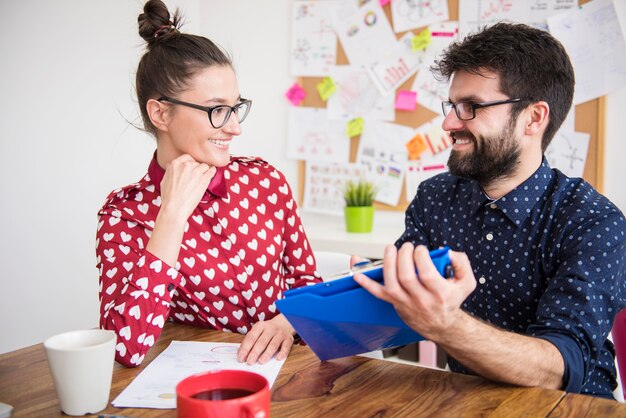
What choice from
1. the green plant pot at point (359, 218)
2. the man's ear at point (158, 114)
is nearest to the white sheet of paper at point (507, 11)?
the green plant pot at point (359, 218)

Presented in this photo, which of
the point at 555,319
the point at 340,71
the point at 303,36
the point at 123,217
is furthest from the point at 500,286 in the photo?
the point at 303,36

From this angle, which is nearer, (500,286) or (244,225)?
(500,286)

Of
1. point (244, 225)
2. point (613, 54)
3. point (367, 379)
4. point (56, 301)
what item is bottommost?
point (56, 301)

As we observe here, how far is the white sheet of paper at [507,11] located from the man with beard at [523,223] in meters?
0.93

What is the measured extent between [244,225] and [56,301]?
1448mm

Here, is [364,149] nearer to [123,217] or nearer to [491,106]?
[491,106]

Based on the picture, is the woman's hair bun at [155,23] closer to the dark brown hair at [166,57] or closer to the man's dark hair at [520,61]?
the dark brown hair at [166,57]

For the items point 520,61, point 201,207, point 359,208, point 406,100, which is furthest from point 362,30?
point 201,207

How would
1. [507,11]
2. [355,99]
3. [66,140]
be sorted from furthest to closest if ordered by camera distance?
[355,99] → [66,140] → [507,11]

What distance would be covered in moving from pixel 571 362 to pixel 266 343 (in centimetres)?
51

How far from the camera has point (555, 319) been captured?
1.08 metres

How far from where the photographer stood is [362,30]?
275 cm

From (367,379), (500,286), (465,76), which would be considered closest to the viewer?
(367,379)

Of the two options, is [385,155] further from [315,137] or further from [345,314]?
[345,314]
